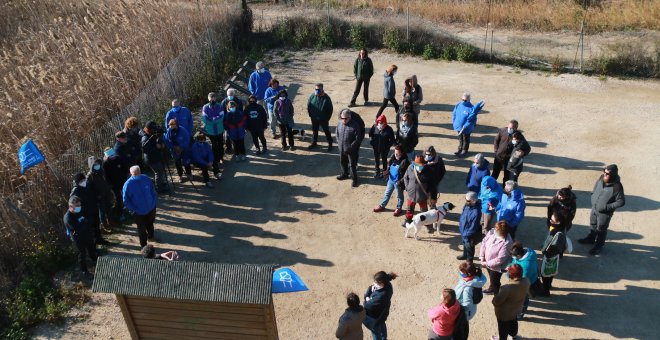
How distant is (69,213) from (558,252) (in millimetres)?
7400

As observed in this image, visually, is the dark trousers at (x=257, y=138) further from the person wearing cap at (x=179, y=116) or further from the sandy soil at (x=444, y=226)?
the person wearing cap at (x=179, y=116)

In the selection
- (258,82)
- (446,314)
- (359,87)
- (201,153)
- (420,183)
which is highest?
(258,82)

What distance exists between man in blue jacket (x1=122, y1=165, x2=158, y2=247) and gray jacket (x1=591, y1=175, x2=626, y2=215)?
7329 mm

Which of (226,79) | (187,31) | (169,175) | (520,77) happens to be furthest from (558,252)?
(187,31)

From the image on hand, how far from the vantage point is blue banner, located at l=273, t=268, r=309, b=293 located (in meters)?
6.39

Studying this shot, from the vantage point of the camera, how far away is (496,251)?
8.15 metres

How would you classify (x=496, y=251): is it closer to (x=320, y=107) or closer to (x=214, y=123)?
(x=320, y=107)

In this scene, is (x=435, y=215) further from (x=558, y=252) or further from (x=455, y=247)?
(x=558, y=252)

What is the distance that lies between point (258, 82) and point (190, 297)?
8337 millimetres

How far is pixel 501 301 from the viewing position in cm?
720

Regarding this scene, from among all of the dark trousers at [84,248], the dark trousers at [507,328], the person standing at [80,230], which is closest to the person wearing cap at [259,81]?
the person standing at [80,230]

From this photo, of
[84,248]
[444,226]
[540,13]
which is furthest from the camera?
[540,13]

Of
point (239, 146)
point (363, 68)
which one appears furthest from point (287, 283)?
point (363, 68)

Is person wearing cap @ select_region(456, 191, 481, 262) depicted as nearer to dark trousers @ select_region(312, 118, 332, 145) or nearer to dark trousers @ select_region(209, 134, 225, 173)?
dark trousers @ select_region(312, 118, 332, 145)
